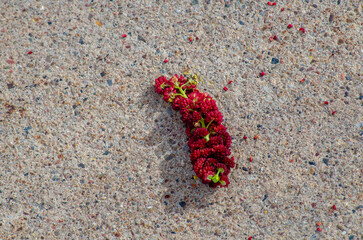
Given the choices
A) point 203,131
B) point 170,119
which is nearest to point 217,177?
point 203,131

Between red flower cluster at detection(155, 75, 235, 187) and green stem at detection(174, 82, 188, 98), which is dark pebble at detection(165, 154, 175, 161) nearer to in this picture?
red flower cluster at detection(155, 75, 235, 187)

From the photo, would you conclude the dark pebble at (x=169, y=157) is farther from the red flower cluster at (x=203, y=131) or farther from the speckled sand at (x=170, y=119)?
the red flower cluster at (x=203, y=131)

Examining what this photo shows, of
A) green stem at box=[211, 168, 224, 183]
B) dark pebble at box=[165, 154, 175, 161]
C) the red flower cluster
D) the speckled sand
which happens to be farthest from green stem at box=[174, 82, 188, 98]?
green stem at box=[211, 168, 224, 183]

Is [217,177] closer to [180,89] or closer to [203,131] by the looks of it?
Result: [203,131]

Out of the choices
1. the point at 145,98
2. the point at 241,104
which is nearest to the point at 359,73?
the point at 241,104

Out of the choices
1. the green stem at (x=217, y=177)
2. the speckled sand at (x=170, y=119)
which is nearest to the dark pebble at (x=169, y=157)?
the speckled sand at (x=170, y=119)

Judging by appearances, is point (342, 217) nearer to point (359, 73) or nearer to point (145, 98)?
point (359, 73)
